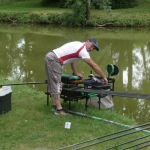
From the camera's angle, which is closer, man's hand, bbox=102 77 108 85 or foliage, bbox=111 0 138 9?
man's hand, bbox=102 77 108 85

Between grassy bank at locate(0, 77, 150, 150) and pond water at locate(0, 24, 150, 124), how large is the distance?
1.60 metres

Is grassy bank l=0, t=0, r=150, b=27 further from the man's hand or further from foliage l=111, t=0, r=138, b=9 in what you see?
the man's hand

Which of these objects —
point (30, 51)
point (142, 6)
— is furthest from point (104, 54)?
point (142, 6)

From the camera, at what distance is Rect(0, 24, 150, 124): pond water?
718 centimetres

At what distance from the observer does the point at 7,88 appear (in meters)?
4.93

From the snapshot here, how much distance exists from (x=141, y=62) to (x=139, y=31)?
920 centimetres

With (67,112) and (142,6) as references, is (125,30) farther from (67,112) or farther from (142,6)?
(67,112)

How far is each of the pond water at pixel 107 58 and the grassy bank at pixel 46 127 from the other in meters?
1.60

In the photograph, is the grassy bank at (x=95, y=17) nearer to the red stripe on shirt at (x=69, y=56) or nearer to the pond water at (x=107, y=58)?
the pond water at (x=107, y=58)

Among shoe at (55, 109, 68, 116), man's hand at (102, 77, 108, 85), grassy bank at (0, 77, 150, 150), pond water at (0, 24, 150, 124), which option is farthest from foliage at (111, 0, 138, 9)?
shoe at (55, 109, 68, 116)

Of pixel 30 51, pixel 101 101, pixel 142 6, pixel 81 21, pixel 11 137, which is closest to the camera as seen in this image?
pixel 11 137

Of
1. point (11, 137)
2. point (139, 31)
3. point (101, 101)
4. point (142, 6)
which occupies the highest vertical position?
point (142, 6)

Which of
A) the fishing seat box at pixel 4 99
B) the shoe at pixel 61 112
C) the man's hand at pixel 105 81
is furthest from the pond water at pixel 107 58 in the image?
the fishing seat box at pixel 4 99

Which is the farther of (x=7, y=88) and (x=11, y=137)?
(x=7, y=88)
